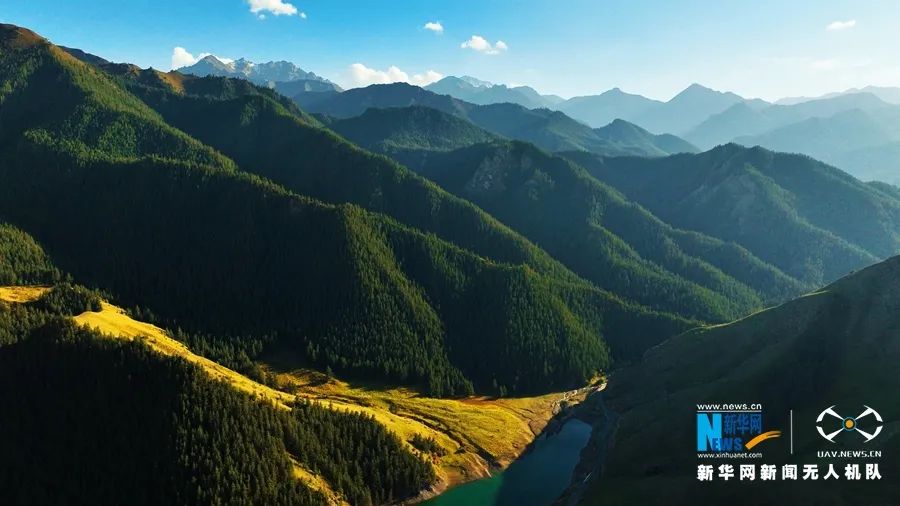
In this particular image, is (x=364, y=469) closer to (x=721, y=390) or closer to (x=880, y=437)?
(x=721, y=390)

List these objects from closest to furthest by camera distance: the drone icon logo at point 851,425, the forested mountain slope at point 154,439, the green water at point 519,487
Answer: the drone icon logo at point 851,425, the forested mountain slope at point 154,439, the green water at point 519,487

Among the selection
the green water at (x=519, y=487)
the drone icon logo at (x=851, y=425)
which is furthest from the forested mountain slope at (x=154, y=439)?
the drone icon logo at (x=851, y=425)

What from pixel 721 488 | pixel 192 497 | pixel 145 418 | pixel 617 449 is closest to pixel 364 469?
pixel 192 497

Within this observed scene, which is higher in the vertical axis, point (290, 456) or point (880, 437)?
point (880, 437)

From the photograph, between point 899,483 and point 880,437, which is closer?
point 899,483

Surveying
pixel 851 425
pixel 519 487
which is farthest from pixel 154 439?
pixel 851 425

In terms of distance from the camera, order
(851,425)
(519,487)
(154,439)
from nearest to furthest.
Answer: (851,425) < (154,439) < (519,487)

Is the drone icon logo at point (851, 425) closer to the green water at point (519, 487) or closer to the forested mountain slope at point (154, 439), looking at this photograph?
the green water at point (519, 487)

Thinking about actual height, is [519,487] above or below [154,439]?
below

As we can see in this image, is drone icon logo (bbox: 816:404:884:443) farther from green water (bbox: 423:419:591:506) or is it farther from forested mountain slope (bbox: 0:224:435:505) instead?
forested mountain slope (bbox: 0:224:435:505)

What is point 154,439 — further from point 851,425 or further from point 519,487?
point 851,425

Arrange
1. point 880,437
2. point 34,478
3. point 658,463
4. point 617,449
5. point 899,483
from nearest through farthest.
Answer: point 899,483 < point 880,437 < point 34,478 < point 658,463 < point 617,449
